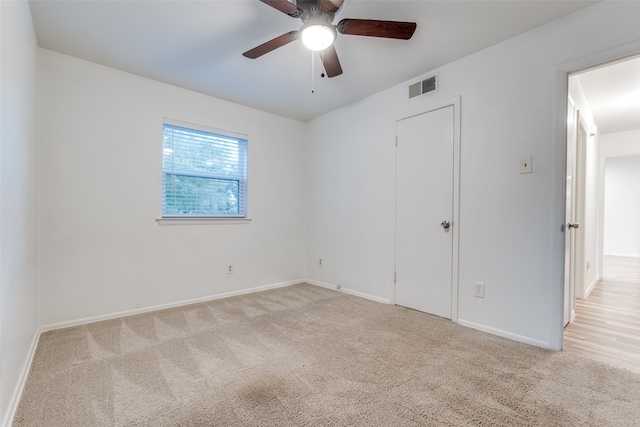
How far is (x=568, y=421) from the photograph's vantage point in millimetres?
1419

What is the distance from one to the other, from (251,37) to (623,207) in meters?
9.63

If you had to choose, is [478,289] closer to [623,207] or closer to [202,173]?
[202,173]

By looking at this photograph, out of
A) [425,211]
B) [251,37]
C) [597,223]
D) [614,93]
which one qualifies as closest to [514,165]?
[425,211]

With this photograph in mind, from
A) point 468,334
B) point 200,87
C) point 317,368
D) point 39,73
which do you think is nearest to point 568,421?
point 468,334

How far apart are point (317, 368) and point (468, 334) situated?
54.5 inches

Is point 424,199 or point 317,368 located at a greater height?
point 424,199

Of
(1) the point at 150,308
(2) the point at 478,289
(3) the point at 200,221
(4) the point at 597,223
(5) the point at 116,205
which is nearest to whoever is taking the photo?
(2) the point at 478,289

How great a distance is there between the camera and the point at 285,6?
1.65m

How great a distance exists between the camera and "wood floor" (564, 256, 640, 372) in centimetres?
213

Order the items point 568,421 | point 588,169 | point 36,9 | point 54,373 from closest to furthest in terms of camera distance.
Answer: point 568,421 → point 54,373 → point 36,9 → point 588,169

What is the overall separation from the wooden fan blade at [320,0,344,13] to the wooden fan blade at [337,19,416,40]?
10 centimetres

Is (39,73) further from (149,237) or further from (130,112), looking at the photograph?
(149,237)

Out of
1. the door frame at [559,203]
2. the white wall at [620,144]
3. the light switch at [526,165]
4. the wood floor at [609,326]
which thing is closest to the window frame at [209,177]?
the light switch at [526,165]

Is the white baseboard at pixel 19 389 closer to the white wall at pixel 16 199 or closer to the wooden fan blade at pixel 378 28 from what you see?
the white wall at pixel 16 199
